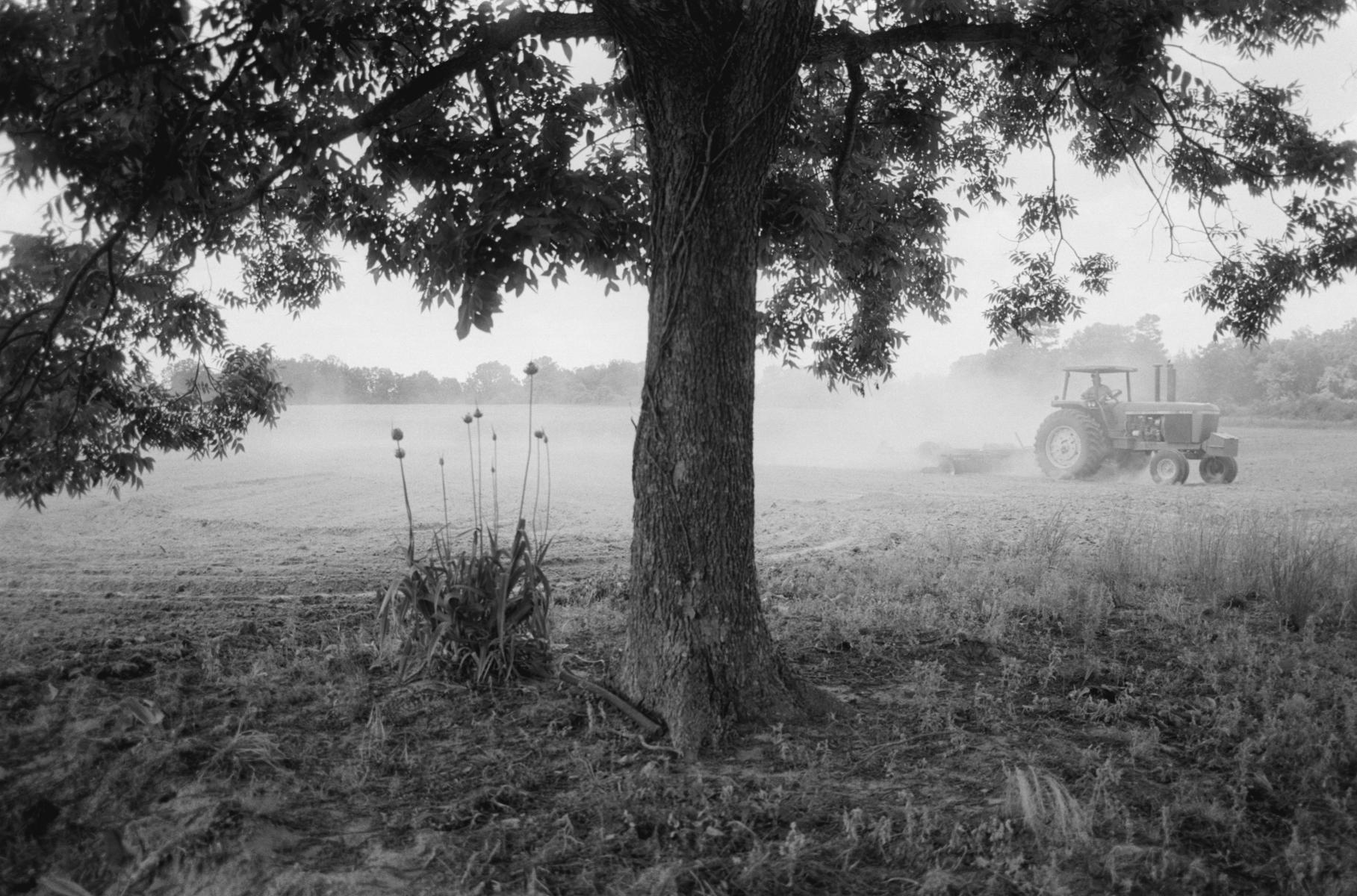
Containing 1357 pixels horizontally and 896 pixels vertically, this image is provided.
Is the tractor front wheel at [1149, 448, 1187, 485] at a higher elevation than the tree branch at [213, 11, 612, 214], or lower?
lower

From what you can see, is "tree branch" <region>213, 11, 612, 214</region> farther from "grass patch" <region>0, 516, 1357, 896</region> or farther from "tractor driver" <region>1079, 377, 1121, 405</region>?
"tractor driver" <region>1079, 377, 1121, 405</region>

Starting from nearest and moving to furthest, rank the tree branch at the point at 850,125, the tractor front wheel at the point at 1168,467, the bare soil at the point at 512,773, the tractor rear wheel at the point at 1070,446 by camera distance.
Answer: the bare soil at the point at 512,773, the tree branch at the point at 850,125, the tractor front wheel at the point at 1168,467, the tractor rear wheel at the point at 1070,446

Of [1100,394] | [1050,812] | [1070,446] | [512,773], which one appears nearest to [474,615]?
[512,773]

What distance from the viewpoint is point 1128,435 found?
15430mm

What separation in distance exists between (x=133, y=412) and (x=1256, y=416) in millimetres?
18924

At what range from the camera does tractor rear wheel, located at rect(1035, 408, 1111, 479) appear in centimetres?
1528

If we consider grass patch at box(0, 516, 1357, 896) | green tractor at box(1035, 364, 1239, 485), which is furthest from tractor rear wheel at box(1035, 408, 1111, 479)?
grass patch at box(0, 516, 1357, 896)

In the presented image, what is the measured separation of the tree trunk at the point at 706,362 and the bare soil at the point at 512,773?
14.1 inches

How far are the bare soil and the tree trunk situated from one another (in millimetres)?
358

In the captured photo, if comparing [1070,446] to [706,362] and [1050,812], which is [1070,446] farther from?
[1050,812]

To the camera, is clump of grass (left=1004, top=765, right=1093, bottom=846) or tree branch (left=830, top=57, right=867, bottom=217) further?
tree branch (left=830, top=57, right=867, bottom=217)

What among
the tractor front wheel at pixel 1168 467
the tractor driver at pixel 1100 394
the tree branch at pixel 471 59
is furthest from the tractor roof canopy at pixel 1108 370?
the tree branch at pixel 471 59

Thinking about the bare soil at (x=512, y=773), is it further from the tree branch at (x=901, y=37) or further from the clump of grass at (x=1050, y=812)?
the tree branch at (x=901, y=37)

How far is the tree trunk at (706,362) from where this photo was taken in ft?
12.6
